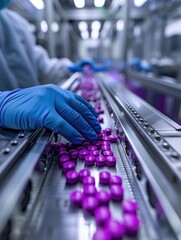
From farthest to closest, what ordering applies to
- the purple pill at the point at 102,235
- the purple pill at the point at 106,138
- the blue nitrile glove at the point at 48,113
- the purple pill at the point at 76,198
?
the purple pill at the point at 106,138
the blue nitrile glove at the point at 48,113
the purple pill at the point at 76,198
the purple pill at the point at 102,235

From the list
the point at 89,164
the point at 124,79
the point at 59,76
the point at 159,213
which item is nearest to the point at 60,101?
the point at 89,164

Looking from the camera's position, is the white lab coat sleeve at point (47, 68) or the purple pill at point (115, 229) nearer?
the purple pill at point (115, 229)

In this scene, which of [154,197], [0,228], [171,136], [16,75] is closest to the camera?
[0,228]

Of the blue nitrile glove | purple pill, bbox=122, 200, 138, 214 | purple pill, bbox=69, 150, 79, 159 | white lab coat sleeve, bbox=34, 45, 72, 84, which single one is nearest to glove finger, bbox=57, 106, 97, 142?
the blue nitrile glove

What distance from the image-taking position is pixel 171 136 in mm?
702

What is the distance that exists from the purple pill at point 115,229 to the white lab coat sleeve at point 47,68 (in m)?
2.34

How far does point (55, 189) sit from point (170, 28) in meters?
4.83

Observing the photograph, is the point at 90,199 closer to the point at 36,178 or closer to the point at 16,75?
the point at 36,178

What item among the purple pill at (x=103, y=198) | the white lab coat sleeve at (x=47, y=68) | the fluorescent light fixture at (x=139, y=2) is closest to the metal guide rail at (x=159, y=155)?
the purple pill at (x=103, y=198)

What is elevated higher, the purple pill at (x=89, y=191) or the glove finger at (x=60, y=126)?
the glove finger at (x=60, y=126)

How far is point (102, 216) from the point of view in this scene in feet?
1.34

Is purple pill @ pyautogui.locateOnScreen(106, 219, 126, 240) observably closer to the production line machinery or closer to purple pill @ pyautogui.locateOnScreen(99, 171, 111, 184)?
the production line machinery

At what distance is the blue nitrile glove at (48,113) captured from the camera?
2.27 feet

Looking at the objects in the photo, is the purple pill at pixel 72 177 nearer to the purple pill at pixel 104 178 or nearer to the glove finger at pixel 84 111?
the purple pill at pixel 104 178
